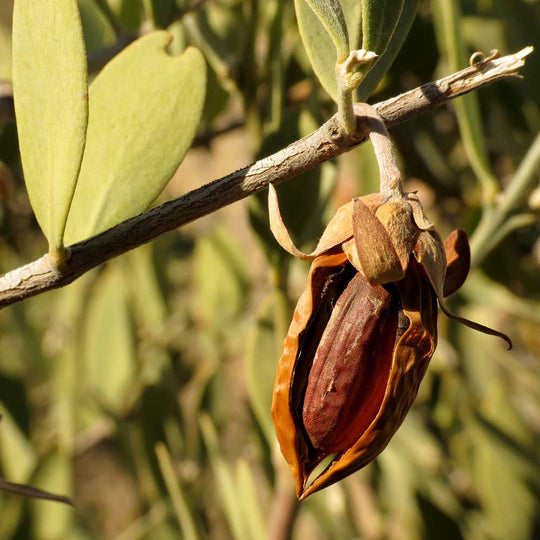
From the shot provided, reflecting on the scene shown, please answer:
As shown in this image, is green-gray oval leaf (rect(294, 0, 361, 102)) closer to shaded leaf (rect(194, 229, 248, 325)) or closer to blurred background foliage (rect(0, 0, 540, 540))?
blurred background foliage (rect(0, 0, 540, 540))

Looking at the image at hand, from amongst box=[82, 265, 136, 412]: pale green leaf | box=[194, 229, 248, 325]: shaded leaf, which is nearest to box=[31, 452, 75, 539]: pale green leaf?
box=[82, 265, 136, 412]: pale green leaf

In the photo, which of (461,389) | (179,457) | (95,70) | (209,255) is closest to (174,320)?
(209,255)

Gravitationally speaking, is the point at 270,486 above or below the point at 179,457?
above

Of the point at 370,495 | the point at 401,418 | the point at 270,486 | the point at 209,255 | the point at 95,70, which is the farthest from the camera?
the point at 370,495

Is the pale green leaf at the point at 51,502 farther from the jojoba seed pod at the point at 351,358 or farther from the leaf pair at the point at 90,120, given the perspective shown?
the jojoba seed pod at the point at 351,358

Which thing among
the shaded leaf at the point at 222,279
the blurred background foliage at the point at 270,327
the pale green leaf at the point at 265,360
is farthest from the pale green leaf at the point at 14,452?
the pale green leaf at the point at 265,360

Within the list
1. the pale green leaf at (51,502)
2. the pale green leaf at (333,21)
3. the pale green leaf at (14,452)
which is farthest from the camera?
the pale green leaf at (14,452)

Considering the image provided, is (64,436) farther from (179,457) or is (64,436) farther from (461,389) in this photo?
(461,389)

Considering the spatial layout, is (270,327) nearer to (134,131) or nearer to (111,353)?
(134,131)
